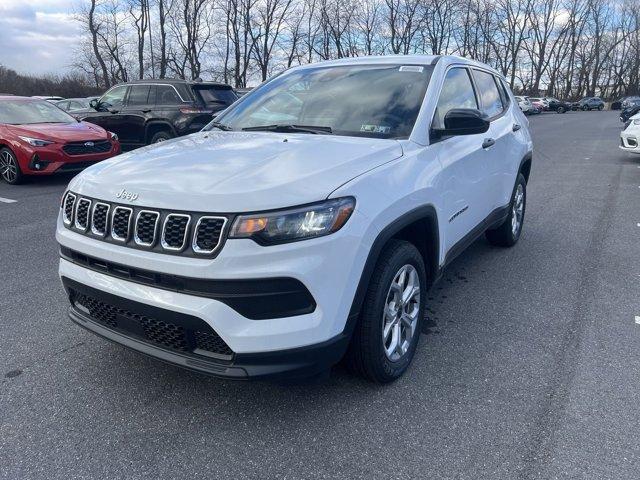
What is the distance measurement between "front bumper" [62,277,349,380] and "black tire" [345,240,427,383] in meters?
0.21

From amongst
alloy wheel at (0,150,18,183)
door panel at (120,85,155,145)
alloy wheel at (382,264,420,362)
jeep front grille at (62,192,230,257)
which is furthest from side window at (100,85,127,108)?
alloy wheel at (382,264,420,362)

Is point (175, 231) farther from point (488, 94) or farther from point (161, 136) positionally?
point (161, 136)

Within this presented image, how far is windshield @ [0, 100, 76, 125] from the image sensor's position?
959 centimetres

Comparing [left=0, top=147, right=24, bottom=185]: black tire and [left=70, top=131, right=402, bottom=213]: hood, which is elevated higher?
[left=70, top=131, right=402, bottom=213]: hood

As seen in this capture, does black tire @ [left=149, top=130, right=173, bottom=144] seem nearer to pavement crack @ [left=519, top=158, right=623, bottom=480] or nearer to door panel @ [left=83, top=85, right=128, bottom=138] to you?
door panel @ [left=83, top=85, right=128, bottom=138]

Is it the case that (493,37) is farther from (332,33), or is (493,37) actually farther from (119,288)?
(119,288)

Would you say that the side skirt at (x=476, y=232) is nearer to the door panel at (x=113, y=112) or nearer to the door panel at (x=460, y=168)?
the door panel at (x=460, y=168)

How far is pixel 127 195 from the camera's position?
2.49 m

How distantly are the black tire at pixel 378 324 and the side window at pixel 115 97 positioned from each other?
11508mm

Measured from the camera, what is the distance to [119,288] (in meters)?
2.48

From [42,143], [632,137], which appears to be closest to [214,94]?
[42,143]

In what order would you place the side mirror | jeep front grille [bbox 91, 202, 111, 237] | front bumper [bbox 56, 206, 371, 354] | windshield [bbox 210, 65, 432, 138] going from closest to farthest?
1. front bumper [bbox 56, 206, 371, 354]
2. jeep front grille [bbox 91, 202, 111, 237]
3. the side mirror
4. windshield [bbox 210, 65, 432, 138]

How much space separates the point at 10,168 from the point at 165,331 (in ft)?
28.0

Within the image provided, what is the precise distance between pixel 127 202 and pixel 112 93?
11.7 meters
